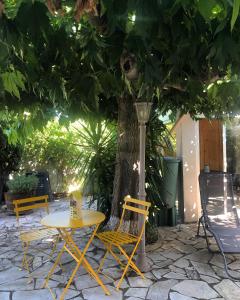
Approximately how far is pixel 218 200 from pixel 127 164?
4.76 feet

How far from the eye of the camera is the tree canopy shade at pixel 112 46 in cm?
154

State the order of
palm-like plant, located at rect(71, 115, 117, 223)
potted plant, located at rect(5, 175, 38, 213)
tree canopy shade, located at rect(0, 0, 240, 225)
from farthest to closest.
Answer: potted plant, located at rect(5, 175, 38, 213) < palm-like plant, located at rect(71, 115, 117, 223) < tree canopy shade, located at rect(0, 0, 240, 225)

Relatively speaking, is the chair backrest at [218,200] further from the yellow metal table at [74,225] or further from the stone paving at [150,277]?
the yellow metal table at [74,225]

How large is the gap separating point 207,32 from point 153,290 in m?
2.50

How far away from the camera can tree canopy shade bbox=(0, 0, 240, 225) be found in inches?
60.4

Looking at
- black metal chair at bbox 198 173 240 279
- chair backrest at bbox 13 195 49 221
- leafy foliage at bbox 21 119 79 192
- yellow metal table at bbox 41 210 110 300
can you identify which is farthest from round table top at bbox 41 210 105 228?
leafy foliage at bbox 21 119 79 192

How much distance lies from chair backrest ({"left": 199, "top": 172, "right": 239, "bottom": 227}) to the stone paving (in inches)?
18.1

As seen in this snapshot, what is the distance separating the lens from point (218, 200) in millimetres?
4723

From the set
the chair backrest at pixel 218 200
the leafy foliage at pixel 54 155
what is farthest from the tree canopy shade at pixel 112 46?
the leafy foliage at pixel 54 155

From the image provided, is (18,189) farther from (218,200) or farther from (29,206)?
(218,200)

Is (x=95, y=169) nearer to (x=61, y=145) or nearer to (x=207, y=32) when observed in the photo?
(x=207, y=32)

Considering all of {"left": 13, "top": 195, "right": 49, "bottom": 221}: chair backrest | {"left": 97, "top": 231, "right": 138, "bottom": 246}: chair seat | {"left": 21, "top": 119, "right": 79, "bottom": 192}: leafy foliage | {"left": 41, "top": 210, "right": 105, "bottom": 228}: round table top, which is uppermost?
{"left": 21, "top": 119, "right": 79, "bottom": 192}: leafy foliage

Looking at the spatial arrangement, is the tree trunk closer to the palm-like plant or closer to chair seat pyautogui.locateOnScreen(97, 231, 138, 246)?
the palm-like plant

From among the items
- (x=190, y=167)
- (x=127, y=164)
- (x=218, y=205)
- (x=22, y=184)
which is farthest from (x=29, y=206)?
(x=22, y=184)
